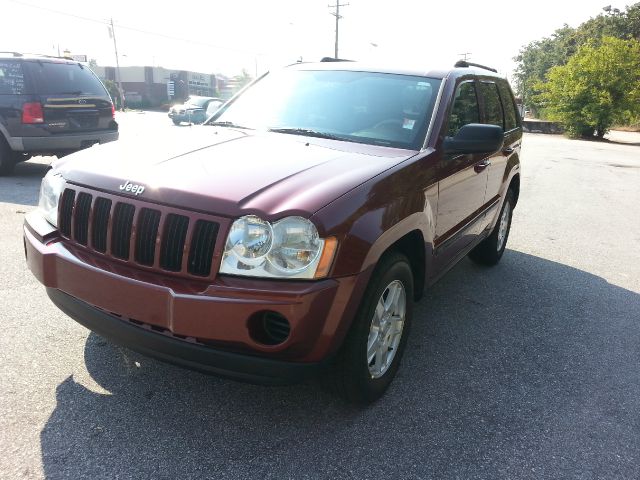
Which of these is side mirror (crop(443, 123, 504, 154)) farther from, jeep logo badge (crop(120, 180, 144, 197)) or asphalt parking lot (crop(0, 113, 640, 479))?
jeep logo badge (crop(120, 180, 144, 197))

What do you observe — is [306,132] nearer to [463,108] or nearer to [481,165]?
[463,108]

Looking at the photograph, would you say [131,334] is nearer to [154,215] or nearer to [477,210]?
[154,215]

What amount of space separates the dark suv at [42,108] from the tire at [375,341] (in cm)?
704

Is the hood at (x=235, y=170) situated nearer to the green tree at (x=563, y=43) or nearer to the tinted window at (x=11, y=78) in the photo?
the tinted window at (x=11, y=78)

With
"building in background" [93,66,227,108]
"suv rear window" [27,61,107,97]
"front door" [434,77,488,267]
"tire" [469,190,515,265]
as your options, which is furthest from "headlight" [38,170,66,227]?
"building in background" [93,66,227,108]

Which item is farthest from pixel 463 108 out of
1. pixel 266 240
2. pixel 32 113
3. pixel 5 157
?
pixel 5 157

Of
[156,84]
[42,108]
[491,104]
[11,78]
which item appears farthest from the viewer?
[156,84]

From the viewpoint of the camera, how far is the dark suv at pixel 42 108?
313 inches

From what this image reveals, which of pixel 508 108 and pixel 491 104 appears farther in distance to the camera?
pixel 508 108

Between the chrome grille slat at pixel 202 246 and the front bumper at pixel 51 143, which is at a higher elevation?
the chrome grille slat at pixel 202 246

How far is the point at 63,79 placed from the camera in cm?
826

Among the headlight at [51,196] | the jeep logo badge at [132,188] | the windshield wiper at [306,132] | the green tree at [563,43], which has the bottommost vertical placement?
the headlight at [51,196]

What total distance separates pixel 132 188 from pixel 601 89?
3626 cm

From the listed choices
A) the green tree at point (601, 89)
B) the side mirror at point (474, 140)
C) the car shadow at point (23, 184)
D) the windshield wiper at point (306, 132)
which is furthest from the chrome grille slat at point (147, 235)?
the green tree at point (601, 89)
